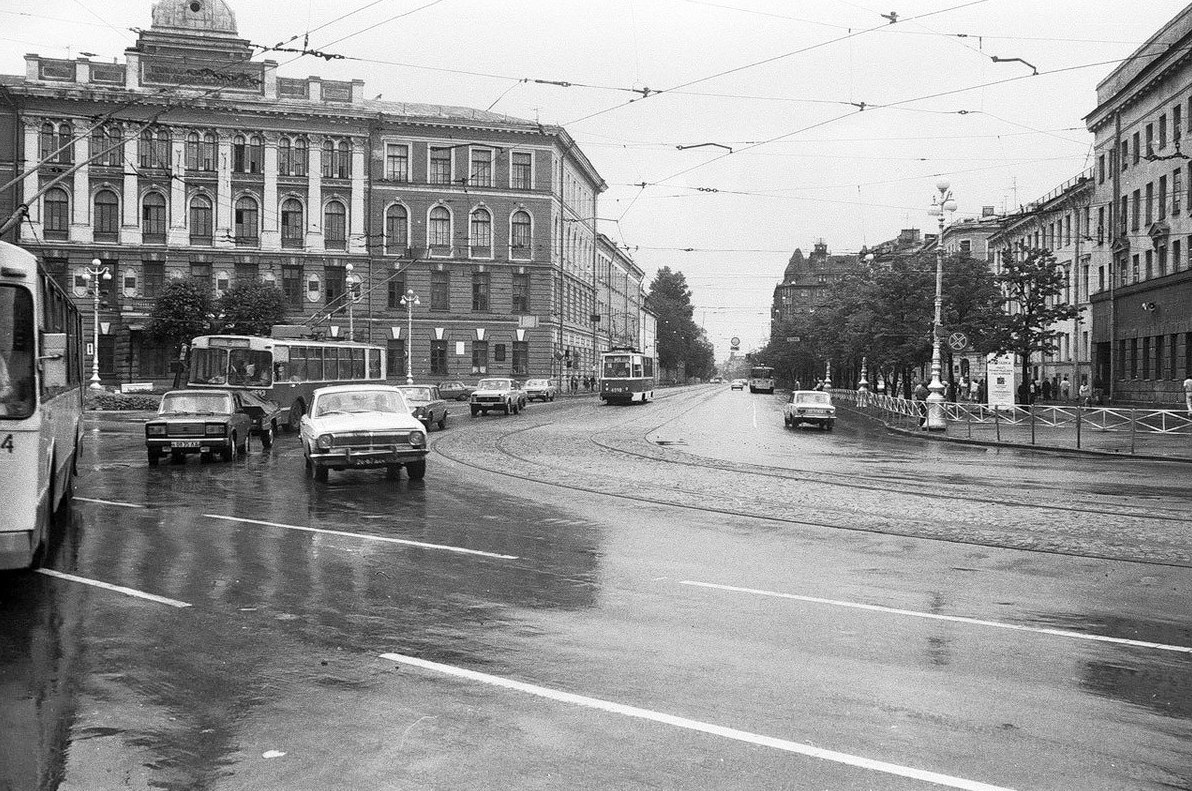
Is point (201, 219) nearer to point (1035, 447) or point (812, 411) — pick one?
point (812, 411)

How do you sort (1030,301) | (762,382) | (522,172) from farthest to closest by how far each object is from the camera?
(762,382)
(522,172)
(1030,301)

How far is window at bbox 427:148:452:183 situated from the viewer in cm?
7456

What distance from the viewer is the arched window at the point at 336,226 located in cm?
7294

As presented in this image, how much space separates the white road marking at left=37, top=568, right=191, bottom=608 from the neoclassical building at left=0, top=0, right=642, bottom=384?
54437mm

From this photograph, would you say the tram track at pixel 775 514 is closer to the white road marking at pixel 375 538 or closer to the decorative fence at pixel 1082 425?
the white road marking at pixel 375 538

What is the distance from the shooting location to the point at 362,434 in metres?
18.4

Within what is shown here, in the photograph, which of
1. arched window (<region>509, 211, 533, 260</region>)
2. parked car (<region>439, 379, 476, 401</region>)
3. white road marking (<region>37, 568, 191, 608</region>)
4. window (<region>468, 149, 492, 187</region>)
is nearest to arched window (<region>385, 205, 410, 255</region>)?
window (<region>468, 149, 492, 187</region>)

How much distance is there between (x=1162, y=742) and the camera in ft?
18.0

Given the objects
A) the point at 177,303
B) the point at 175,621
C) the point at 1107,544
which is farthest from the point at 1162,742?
the point at 177,303

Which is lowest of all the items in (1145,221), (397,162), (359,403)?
(359,403)

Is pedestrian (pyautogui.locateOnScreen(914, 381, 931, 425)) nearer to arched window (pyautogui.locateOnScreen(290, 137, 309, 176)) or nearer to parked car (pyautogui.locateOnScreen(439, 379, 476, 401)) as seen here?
parked car (pyautogui.locateOnScreen(439, 379, 476, 401))

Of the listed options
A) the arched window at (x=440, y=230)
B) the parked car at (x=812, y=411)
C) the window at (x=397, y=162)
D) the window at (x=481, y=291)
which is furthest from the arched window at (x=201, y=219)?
the parked car at (x=812, y=411)

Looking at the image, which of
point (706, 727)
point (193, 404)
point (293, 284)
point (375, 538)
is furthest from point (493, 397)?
point (706, 727)

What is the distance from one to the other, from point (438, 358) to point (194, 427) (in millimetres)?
52642
